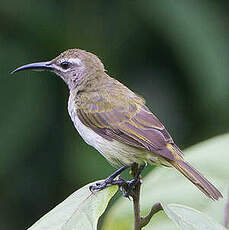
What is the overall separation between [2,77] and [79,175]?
4.35ft

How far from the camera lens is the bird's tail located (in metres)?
3.39

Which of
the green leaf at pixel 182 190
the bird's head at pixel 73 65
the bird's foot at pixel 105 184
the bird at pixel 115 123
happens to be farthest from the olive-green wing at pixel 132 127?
the bird's head at pixel 73 65

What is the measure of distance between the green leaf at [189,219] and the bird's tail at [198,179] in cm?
36

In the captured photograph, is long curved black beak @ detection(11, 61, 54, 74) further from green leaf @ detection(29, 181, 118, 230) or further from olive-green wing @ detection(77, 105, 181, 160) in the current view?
green leaf @ detection(29, 181, 118, 230)

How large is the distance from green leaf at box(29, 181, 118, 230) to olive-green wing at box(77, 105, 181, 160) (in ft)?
2.04

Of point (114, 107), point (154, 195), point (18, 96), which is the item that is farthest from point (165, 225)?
point (18, 96)

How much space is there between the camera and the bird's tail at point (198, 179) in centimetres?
339

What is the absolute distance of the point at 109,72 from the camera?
6.80 m

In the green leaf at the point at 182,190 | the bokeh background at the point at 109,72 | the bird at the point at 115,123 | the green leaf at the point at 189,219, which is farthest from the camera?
the bokeh background at the point at 109,72

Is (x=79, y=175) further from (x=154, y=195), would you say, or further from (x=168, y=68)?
(x=154, y=195)

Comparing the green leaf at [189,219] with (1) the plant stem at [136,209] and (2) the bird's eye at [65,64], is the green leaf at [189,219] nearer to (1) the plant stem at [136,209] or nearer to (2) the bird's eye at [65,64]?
(1) the plant stem at [136,209]

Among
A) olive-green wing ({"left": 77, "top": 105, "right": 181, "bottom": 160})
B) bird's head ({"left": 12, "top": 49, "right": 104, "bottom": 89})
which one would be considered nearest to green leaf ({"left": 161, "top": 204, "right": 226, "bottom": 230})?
olive-green wing ({"left": 77, "top": 105, "right": 181, "bottom": 160})

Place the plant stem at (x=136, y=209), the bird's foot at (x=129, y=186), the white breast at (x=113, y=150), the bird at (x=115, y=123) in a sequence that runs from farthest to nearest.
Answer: the white breast at (x=113, y=150)
the bird at (x=115, y=123)
the bird's foot at (x=129, y=186)
the plant stem at (x=136, y=209)

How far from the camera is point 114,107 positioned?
4293 mm
